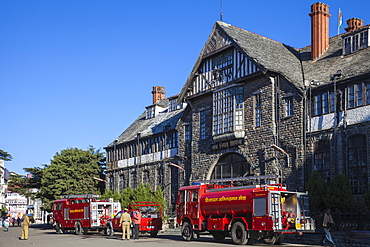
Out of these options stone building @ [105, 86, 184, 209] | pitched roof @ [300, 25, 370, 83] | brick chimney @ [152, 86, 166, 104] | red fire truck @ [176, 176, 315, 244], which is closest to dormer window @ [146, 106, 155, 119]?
stone building @ [105, 86, 184, 209]

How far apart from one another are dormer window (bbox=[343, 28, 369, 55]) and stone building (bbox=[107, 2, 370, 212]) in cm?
6

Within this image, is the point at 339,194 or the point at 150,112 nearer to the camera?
the point at 339,194

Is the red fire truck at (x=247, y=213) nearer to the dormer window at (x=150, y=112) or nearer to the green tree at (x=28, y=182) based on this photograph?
the dormer window at (x=150, y=112)

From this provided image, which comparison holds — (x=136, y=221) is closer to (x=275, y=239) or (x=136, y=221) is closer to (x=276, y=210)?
(x=275, y=239)

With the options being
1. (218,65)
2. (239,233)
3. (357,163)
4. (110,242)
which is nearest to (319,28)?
(218,65)

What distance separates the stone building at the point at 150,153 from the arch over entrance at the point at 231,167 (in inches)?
193

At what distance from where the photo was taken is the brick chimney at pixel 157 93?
5678 cm

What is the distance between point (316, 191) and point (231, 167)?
29.9 ft

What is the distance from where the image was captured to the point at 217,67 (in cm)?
3609

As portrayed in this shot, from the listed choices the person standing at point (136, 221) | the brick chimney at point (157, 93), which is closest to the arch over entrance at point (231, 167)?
the person standing at point (136, 221)

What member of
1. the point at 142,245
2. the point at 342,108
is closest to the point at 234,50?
the point at 342,108

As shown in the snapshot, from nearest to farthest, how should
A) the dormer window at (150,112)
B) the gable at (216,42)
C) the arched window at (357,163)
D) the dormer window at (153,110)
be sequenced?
the arched window at (357,163) < the gable at (216,42) < the dormer window at (153,110) < the dormer window at (150,112)

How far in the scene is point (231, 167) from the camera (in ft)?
114

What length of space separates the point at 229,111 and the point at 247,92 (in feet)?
5.72
